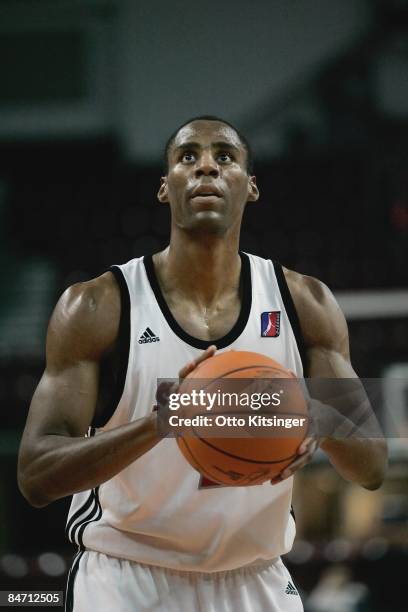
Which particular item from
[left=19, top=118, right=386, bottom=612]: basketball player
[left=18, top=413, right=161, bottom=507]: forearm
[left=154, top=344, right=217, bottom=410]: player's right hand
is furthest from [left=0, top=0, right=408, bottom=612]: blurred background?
[left=154, top=344, right=217, bottom=410]: player's right hand

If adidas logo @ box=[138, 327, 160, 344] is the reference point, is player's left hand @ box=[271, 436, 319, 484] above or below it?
below

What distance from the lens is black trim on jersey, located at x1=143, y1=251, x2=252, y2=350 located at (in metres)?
2.80

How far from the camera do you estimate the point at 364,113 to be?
30.5 feet

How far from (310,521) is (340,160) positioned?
4.64 meters

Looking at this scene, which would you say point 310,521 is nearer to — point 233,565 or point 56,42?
point 233,565

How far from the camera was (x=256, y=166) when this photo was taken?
31.5ft

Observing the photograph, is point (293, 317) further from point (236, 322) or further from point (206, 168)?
point (206, 168)

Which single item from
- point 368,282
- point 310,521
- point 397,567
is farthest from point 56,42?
point 397,567

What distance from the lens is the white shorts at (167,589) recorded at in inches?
103

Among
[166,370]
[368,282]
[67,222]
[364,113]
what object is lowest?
[166,370]

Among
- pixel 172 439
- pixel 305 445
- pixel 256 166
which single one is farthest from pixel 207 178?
pixel 256 166

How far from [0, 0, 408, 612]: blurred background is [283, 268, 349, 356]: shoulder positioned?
7.09ft

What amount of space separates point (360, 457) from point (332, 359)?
315 mm

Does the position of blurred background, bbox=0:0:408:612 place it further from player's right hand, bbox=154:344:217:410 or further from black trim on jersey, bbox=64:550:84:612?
player's right hand, bbox=154:344:217:410
